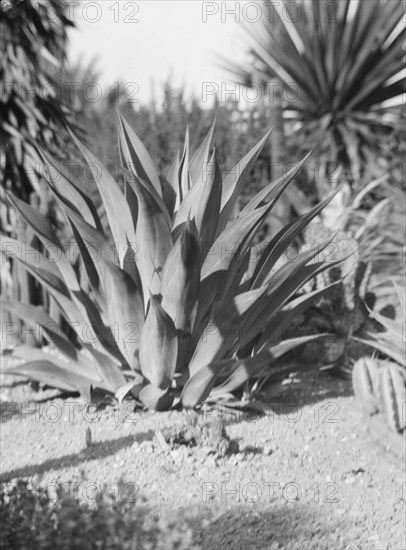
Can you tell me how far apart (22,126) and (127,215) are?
17.3 ft

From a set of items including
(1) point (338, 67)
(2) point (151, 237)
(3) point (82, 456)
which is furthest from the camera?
(1) point (338, 67)

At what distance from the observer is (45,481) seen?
10.4 feet

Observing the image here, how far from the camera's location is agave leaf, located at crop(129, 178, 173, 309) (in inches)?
141

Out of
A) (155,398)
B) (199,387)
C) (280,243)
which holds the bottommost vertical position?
(155,398)

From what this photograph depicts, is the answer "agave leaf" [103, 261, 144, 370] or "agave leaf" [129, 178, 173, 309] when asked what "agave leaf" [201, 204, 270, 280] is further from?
"agave leaf" [103, 261, 144, 370]

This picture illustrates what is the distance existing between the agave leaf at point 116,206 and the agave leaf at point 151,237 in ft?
0.48

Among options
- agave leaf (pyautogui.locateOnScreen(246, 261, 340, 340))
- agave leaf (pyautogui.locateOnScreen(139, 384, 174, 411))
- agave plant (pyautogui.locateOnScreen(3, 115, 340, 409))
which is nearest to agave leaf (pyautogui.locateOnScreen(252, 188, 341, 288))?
agave plant (pyautogui.locateOnScreen(3, 115, 340, 409))

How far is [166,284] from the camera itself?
3633 millimetres

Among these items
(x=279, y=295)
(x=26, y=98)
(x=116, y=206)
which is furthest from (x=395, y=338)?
(x=26, y=98)

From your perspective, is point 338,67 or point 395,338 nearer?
point 395,338

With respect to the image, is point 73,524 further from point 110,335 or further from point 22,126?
point 22,126

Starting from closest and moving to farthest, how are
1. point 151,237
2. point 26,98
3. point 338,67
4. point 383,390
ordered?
point 383,390 → point 151,237 → point 26,98 → point 338,67

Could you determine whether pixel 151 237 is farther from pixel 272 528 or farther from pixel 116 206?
pixel 272 528

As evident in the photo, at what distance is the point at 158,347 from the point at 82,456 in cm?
62
